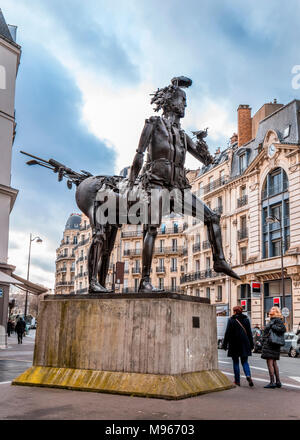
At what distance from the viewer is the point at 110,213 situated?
763cm

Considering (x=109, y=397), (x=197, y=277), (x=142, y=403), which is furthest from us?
(x=197, y=277)

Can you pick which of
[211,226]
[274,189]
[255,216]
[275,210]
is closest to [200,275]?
[255,216]

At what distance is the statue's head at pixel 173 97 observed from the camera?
24.4 feet

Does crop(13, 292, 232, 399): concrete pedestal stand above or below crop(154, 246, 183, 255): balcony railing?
below

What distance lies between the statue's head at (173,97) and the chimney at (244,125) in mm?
42106

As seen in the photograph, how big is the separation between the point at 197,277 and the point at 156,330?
4590 centimetres

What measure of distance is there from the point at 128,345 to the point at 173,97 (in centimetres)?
361

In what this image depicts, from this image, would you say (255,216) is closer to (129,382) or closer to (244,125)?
(244,125)

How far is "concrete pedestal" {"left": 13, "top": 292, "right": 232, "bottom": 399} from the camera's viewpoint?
6.04 metres

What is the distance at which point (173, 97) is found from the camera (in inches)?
293

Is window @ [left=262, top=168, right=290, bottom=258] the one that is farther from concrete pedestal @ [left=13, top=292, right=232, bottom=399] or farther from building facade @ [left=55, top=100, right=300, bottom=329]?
concrete pedestal @ [left=13, top=292, right=232, bottom=399]

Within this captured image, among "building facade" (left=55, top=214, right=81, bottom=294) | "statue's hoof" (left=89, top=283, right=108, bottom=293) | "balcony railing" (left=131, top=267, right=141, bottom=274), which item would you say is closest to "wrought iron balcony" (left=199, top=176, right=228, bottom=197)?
"balcony railing" (left=131, top=267, right=141, bottom=274)
